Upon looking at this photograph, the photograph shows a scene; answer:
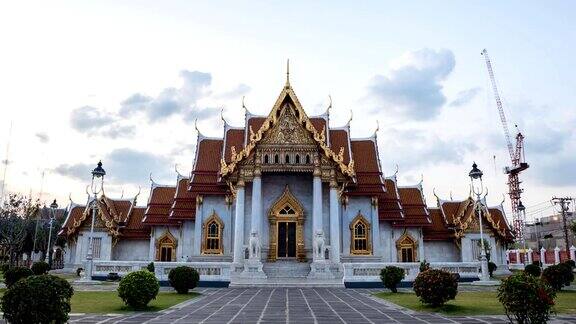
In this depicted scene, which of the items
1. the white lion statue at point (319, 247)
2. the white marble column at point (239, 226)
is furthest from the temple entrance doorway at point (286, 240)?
the white lion statue at point (319, 247)

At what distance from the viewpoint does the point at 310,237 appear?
31.7 m

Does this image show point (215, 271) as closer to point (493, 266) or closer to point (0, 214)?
point (493, 266)

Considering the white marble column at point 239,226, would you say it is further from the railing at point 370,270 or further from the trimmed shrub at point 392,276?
the trimmed shrub at point 392,276

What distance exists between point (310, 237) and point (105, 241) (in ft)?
49.2

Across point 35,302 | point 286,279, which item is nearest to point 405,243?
point 286,279

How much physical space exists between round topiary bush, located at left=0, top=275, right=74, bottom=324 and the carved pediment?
22.1 meters

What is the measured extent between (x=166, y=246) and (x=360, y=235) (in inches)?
530

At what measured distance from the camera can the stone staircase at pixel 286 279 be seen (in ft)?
88.1

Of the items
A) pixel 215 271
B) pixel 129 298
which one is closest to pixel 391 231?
pixel 215 271

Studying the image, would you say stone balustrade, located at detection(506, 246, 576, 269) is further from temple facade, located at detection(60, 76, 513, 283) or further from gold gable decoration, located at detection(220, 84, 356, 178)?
gold gable decoration, located at detection(220, 84, 356, 178)

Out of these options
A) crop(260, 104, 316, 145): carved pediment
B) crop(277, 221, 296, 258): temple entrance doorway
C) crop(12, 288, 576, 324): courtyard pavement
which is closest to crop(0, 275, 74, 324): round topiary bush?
crop(12, 288, 576, 324): courtyard pavement

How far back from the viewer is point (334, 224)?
30109 mm

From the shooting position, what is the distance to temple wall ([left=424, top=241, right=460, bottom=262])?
119ft

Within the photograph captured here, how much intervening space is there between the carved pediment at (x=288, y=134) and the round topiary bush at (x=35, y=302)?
2210cm
